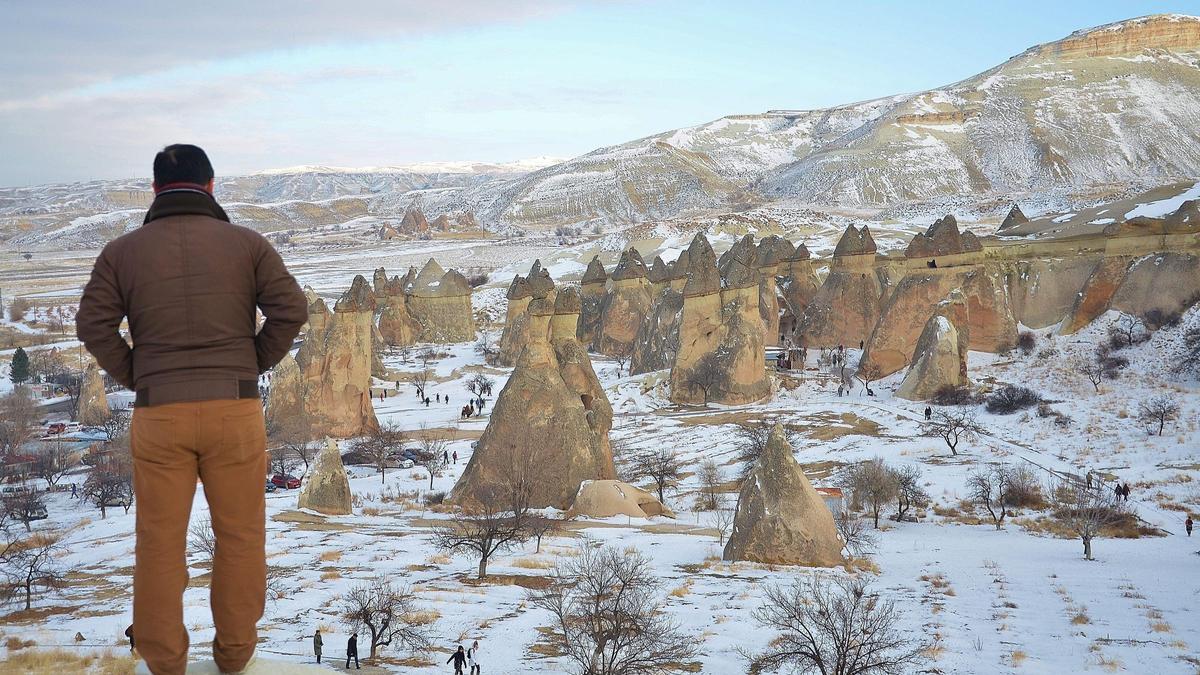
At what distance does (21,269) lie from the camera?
131 metres

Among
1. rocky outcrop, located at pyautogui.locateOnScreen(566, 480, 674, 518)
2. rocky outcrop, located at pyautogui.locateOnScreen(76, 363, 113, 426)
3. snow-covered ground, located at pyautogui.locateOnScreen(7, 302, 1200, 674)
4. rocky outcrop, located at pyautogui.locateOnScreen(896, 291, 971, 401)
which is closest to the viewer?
snow-covered ground, located at pyautogui.locateOnScreen(7, 302, 1200, 674)

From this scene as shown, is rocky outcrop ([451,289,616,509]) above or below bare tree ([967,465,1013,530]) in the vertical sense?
above

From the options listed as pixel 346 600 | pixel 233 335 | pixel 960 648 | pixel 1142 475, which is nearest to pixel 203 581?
pixel 346 600

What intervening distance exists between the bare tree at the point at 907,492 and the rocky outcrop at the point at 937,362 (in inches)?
431

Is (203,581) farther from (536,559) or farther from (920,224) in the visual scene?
(920,224)

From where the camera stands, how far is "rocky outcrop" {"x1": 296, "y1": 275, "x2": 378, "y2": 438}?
35312 mm

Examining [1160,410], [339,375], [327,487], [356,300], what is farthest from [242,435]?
[356,300]

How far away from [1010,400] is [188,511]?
109ft

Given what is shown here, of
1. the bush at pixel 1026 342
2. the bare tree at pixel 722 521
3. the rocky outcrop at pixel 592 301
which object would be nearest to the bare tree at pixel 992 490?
the bare tree at pixel 722 521

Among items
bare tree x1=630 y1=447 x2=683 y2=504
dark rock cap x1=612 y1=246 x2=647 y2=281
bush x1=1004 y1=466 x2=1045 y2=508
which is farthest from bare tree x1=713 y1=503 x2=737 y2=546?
dark rock cap x1=612 y1=246 x2=647 y2=281

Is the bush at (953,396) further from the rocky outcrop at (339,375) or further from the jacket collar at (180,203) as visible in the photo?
the jacket collar at (180,203)

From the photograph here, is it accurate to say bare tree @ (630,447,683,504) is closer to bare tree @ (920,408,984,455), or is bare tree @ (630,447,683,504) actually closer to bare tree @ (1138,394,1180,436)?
bare tree @ (920,408,984,455)

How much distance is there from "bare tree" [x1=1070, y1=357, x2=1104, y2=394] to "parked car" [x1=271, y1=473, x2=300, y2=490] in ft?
91.4

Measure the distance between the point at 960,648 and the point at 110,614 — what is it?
12862 millimetres
